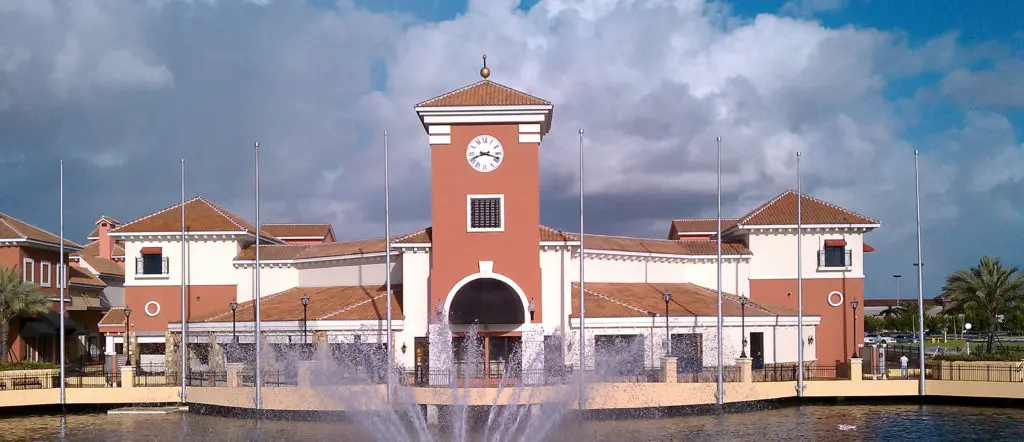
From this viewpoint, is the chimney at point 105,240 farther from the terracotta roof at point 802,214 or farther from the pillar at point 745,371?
the pillar at point 745,371

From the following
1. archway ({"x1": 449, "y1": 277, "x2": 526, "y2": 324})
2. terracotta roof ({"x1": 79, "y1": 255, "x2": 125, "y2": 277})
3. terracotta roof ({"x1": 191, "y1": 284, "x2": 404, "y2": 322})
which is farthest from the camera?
terracotta roof ({"x1": 79, "y1": 255, "x2": 125, "y2": 277})

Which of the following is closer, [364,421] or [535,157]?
[364,421]

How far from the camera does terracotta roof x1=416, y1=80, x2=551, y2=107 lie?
4147 cm

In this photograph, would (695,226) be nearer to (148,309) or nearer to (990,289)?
(990,289)

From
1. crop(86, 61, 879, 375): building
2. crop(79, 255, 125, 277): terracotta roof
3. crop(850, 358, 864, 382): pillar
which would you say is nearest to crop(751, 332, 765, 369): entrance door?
crop(86, 61, 879, 375): building

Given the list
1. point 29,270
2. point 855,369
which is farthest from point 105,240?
point 855,369

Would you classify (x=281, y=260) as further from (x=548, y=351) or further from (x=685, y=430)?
(x=685, y=430)

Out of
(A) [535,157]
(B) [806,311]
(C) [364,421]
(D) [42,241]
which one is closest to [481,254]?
(A) [535,157]

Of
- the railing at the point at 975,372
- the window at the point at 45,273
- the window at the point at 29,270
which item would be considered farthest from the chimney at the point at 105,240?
the railing at the point at 975,372

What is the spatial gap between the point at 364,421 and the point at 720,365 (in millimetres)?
14751

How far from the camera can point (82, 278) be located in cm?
6147

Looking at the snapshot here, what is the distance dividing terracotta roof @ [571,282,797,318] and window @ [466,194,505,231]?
221 inches

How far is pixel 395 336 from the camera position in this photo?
142 feet

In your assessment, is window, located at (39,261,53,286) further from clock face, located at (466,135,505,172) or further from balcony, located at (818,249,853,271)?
balcony, located at (818,249,853,271)
